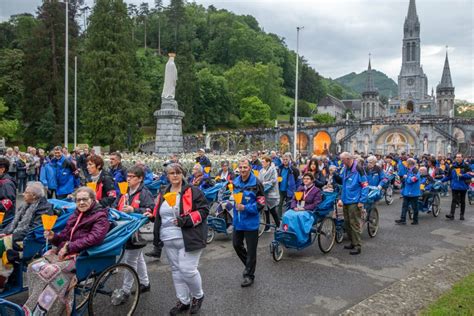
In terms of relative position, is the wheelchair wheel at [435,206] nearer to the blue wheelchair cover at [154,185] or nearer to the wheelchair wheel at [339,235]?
the wheelchair wheel at [339,235]

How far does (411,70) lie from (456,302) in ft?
324

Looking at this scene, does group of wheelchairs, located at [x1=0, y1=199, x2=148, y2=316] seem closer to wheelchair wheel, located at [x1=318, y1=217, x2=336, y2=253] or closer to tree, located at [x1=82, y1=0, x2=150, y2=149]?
wheelchair wheel, located at [x1=318, y1=217, x2=336, y2=253]

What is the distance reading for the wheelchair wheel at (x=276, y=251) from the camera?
723 centimetres

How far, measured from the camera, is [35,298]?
13.2 ft

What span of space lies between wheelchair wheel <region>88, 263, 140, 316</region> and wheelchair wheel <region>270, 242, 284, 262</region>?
2962mm

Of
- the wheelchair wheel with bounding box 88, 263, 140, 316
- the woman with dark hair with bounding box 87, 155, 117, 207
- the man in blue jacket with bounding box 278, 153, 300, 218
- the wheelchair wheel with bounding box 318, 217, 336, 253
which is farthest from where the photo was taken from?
the man in blue jacket with bounding box 278, 153, 300, 218

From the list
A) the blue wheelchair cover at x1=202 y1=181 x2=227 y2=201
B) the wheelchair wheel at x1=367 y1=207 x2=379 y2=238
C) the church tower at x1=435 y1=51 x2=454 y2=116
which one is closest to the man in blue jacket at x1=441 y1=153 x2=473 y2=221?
the wheelchair wheel at x1=367 y1=207 x2=379 y2=238

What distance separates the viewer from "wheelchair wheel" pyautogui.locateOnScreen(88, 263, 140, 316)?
4621mm

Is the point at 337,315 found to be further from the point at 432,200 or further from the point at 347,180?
the point at 432,200

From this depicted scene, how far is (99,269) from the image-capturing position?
4.54 metres

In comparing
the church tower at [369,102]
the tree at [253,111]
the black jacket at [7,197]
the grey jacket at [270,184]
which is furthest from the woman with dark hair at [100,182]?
the church tower at [369,102]

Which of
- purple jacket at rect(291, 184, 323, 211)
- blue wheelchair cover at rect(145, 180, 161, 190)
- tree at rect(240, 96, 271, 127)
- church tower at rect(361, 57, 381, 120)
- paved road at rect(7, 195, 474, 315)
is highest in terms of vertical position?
church tower at rect(361, 57, 381, 120)

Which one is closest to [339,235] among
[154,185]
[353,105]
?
[154,185]

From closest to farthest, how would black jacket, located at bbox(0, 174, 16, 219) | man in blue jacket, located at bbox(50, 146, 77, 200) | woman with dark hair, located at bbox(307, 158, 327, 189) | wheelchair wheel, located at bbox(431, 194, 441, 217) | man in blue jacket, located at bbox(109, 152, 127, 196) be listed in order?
black jacket, located at bbox(0, 174, 16, 219)
man in blue jacket, located at bbox(109, 152, 127, 196)
woman with dark hair, located at bbox(307, 158, 327, 189)
man in blue jacket, located at bbox(50, 146, 77, 200)
wheelchair wheel, located at bbox(431, 194, 441, 217)
